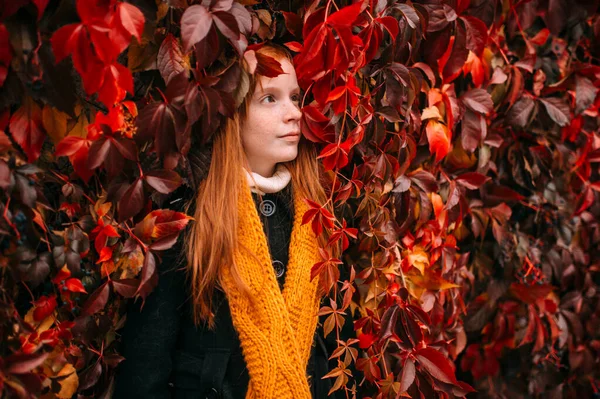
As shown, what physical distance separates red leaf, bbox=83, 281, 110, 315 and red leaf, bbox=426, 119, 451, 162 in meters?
0.78

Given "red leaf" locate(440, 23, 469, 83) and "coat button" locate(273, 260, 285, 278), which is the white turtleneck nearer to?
"coat button" locate(273, 260, 285, 278)

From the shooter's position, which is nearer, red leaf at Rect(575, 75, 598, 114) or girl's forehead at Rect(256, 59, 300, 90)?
girl's forehead at Rect(256, 59, 300, 90)

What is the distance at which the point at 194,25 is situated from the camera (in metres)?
1.01

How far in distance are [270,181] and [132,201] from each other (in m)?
0.33

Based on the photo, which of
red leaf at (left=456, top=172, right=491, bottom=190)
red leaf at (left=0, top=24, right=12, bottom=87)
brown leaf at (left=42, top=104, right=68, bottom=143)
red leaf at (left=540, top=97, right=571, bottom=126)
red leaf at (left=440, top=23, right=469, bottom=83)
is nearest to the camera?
red leaf at (left=0, top=24, right=12, bottom=87)

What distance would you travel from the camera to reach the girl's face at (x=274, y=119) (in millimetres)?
1238

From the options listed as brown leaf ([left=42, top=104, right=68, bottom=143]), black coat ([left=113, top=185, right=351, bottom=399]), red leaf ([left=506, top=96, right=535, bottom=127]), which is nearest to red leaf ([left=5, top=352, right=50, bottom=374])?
→ black coat ([left=113, top=185, right=351, bottom=399])

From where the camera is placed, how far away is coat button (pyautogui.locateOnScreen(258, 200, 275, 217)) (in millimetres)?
1313

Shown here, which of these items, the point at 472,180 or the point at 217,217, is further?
the point at 472,180

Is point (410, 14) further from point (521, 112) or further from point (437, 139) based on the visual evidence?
point (521, 112)

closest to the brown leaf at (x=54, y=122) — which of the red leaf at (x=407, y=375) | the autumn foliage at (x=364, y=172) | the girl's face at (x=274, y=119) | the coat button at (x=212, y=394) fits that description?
the autumn foliage at (x=364, y=172)

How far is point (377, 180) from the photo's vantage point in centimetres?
132

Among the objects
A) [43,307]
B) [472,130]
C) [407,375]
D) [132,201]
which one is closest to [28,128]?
[132,201]

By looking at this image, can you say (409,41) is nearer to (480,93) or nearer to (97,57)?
(480,93)
